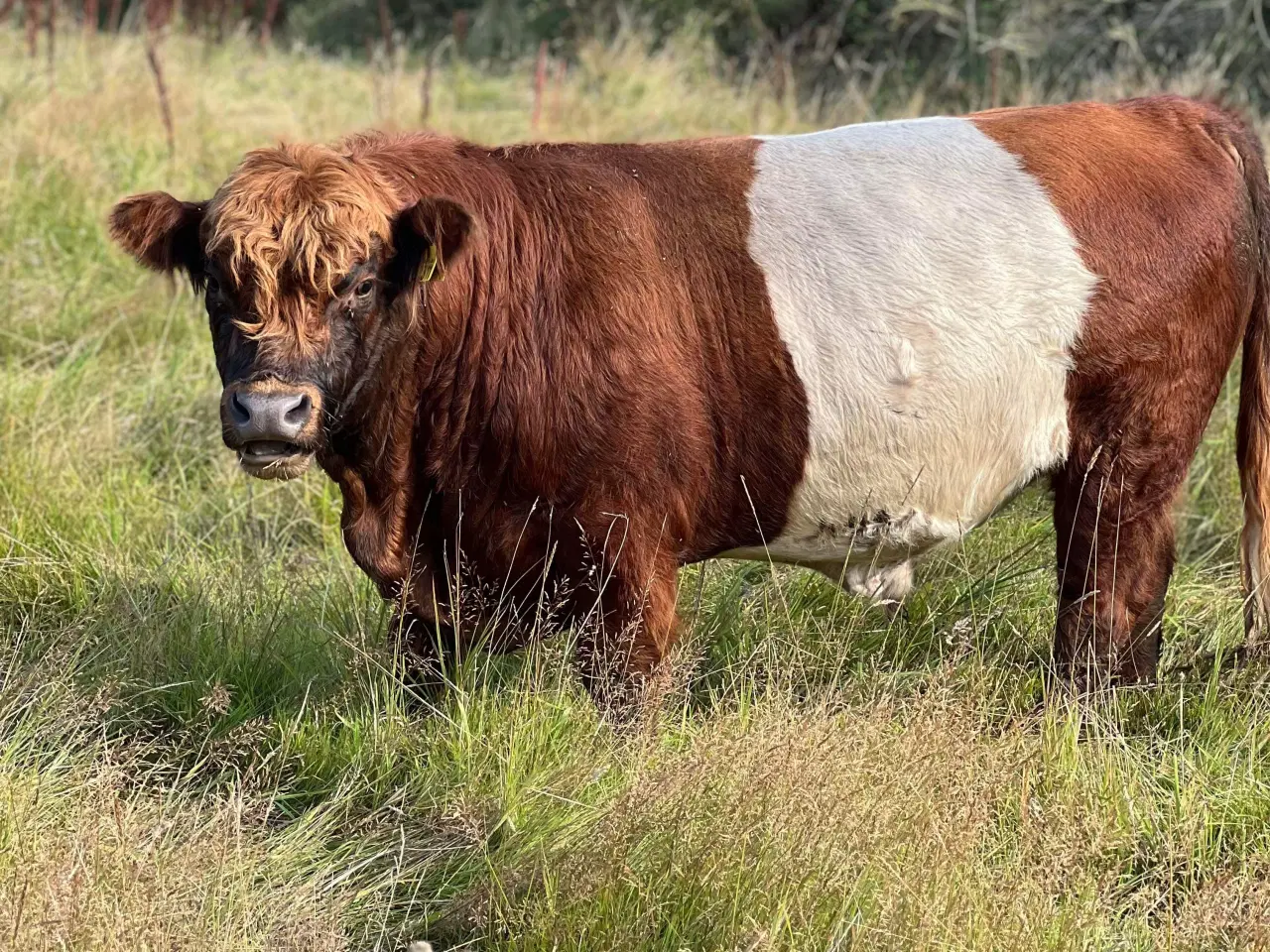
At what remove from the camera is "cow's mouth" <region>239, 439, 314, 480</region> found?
3.18 metres

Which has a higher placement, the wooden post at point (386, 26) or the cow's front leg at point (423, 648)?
the wooden post at point (386, 26)

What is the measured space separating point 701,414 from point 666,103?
22.3ft

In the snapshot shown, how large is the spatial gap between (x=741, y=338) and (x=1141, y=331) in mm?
991

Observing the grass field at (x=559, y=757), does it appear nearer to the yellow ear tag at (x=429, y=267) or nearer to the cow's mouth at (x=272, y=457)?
the cow's mouth at (x=272, y=457)

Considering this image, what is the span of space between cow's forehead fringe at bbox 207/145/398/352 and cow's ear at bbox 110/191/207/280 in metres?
0.15

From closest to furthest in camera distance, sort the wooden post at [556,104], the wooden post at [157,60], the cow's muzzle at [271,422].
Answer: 1. the cow's muzzle at [271,422]
2. the wooden post at [157,60]
3. the wooden post at [556,104]

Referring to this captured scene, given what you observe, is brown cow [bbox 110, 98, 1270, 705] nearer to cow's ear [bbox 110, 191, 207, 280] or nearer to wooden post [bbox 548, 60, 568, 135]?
cow's ear [bbox 110, 191, 207, 280]

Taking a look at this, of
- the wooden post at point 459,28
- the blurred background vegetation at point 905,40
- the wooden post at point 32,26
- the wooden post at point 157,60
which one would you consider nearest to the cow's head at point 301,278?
the wooden post at point 157,60

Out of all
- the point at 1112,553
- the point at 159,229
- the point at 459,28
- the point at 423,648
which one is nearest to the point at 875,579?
the point at 1112,553

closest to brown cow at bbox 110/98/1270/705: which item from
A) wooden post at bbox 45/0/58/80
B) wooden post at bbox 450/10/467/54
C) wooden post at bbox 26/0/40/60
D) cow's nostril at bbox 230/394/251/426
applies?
cow's nostril at bbox 230/394/251/426

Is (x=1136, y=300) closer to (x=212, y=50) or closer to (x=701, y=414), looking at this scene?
(x=701, y=414)

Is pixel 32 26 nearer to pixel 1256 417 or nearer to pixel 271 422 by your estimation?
pixel 271 422

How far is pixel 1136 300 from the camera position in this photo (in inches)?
143

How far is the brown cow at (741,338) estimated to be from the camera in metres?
3.38
